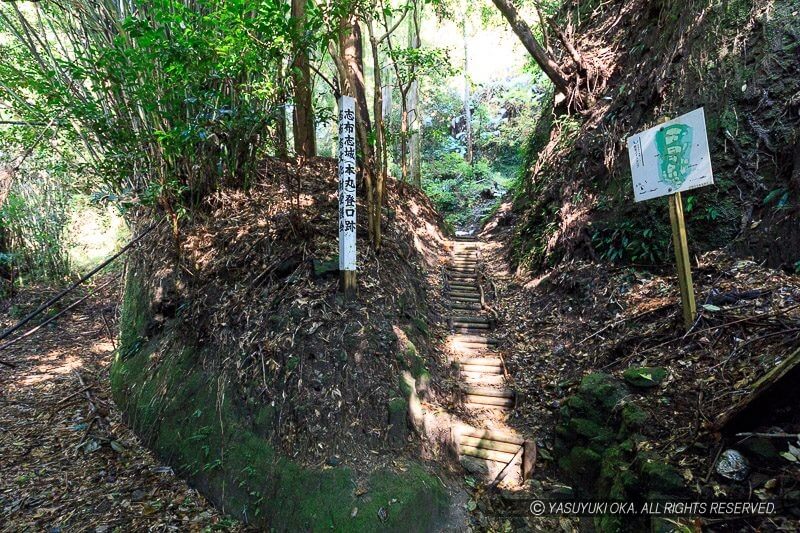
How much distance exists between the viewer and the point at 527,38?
7242 millimetres

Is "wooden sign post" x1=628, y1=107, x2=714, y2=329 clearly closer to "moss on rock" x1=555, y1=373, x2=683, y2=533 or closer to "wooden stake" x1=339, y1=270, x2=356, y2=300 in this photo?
"moss on rock" x1=555, y1=373, x2=683, y2=533

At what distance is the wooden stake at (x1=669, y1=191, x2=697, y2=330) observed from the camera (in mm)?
3486

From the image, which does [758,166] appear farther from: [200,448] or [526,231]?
[200,448]

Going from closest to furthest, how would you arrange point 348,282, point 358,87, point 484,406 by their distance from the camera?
1. point 348,282
2. point 484,406
3. point 358,87

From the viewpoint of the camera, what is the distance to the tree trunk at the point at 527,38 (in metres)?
7.13

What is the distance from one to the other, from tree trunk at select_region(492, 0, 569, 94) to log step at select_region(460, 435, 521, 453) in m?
6.92

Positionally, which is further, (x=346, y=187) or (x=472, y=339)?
(x=472, y=339)

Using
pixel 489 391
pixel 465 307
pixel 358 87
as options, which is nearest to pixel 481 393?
pixel 489 391

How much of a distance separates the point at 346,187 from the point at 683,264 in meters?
3.28

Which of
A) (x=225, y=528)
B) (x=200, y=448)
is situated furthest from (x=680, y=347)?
(x=200, y=448)

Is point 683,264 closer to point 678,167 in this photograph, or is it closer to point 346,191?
point 678,167

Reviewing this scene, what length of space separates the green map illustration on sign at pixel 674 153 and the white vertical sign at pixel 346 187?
118 inches

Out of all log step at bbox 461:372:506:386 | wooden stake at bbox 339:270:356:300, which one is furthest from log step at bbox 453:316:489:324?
wooden stake at bbox 339:270:356:300

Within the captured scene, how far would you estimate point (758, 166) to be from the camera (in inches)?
168
